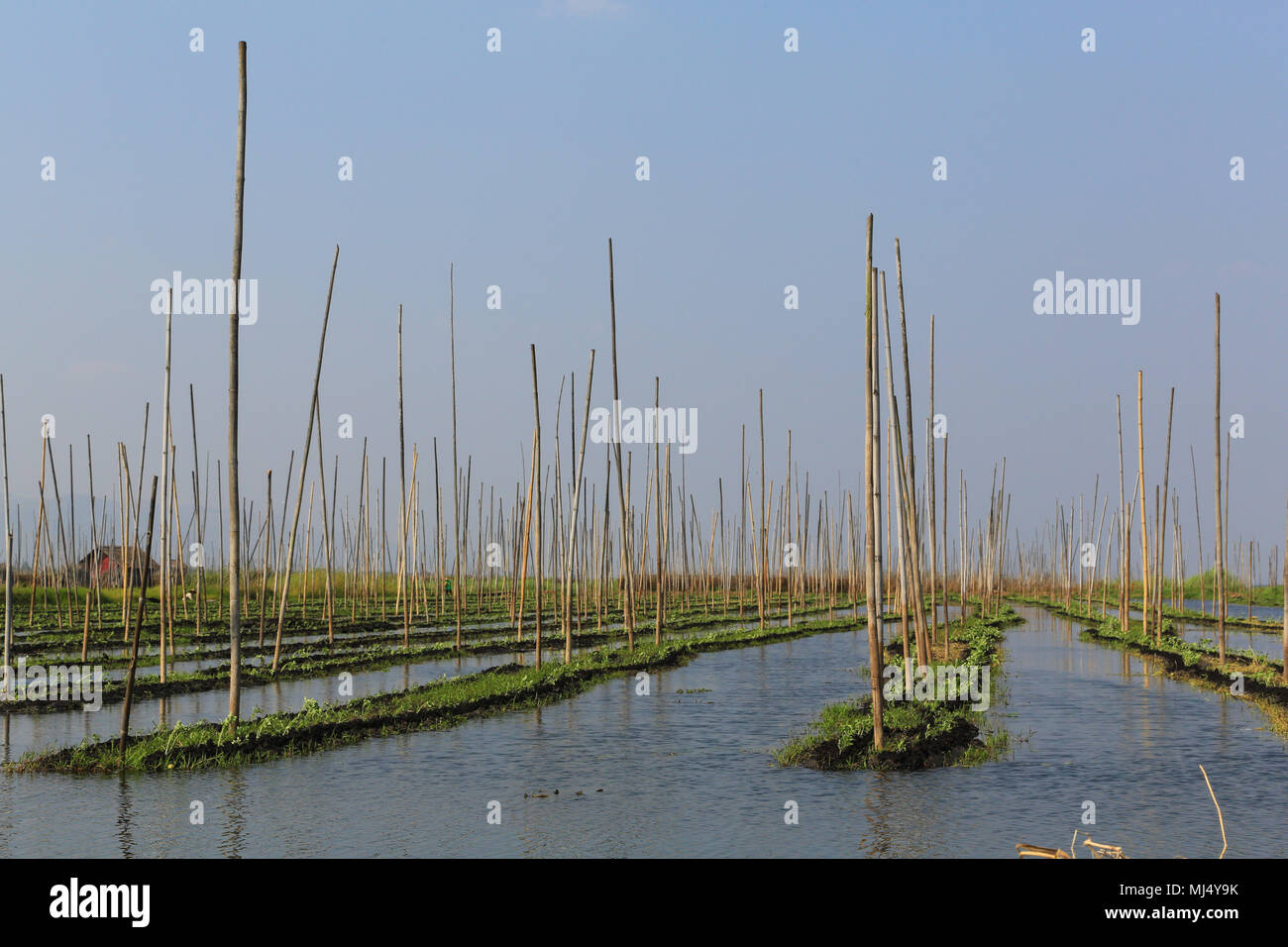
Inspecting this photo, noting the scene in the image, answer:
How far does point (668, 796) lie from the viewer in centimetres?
1306

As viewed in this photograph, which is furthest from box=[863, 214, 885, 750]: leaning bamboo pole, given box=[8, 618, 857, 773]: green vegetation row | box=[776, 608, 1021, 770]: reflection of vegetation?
box=[8, 618, 857, 773]: green vegetation row

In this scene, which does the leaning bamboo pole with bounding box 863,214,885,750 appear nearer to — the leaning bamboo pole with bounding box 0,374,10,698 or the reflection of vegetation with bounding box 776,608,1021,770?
the reflection of vegetation with bounding box 776,608,1021,770

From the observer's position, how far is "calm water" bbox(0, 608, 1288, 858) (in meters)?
10.7

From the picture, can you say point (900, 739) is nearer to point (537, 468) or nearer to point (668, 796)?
point (668, 796)

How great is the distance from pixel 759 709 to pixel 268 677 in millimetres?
10364

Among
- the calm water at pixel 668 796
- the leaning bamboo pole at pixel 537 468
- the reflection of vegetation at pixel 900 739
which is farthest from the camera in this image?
the leaning bamboo pole at pixel 537 468

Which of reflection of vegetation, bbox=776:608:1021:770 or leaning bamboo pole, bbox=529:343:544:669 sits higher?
leaning bamboo pole, bbox=529:343:544:669

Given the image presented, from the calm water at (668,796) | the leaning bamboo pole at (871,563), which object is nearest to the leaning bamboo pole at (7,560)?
the calm water at (668,796)

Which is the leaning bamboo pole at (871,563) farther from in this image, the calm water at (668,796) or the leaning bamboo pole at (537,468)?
the leaning bamboo pole at (537,468)

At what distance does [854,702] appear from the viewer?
69.1 ft

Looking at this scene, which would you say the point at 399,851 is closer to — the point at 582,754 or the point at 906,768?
the point at 582,754

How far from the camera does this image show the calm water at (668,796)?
1074cm
